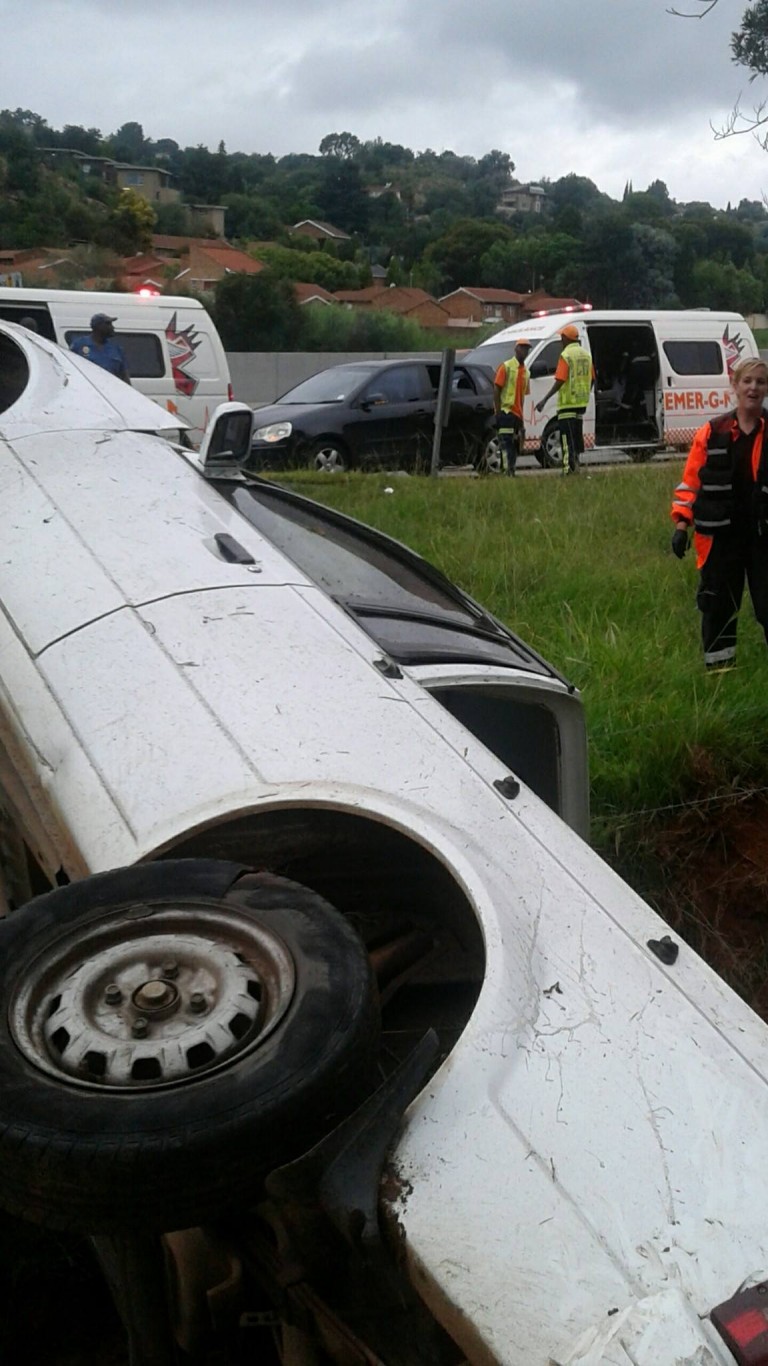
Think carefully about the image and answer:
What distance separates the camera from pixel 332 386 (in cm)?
1341

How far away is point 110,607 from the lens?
2.77 metres

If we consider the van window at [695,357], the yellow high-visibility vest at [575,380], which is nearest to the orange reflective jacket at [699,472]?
the yellow high-visibility vest at [575,380]

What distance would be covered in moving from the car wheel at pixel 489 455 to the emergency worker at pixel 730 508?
765 centimetres

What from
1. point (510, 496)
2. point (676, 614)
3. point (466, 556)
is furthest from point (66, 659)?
point (510, 496)

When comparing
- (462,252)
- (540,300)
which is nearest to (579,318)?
(540,300)

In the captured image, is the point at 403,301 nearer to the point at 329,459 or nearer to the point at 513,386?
the point at 513,386

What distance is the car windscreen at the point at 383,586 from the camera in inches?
121

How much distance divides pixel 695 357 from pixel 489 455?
13.0ft

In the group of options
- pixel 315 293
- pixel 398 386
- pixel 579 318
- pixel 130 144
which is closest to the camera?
pixel 398 386

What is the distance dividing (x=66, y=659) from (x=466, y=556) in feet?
15.8

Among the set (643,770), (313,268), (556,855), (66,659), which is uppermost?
(313,268)

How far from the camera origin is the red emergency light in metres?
1.37

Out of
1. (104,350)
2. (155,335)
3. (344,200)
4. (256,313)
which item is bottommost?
(104,350)

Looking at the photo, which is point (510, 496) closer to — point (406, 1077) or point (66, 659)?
point (66, 659)
